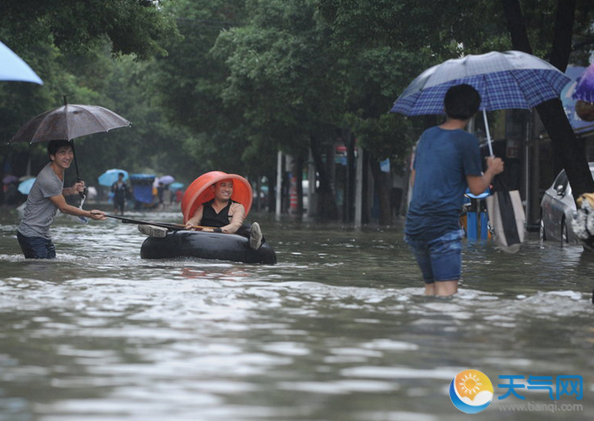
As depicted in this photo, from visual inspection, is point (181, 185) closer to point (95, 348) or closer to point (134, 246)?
point (134, 246)

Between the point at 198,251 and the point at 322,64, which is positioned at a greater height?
the point at 322,64

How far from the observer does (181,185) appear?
129 meters

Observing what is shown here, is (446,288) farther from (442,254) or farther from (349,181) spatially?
(349,181)

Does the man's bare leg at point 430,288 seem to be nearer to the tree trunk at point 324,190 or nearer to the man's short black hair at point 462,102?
the man's short black hair at point 462,102

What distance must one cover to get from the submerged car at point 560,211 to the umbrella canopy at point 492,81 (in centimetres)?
969

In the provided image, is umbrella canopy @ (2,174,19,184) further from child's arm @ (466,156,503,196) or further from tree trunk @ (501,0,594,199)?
child's arm @ (466,156,503,196)

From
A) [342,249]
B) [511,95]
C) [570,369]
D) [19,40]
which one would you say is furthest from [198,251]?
[19,40]

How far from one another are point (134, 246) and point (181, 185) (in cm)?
10921

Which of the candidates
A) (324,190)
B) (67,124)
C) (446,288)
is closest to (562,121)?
(67,124)

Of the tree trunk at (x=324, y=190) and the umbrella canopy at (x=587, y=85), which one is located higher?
the umbrella canopy at (x=587, y=85)

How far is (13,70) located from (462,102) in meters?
3.75

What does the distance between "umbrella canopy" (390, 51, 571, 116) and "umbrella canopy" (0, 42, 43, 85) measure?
333 cm

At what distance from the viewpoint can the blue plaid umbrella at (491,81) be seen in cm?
1080

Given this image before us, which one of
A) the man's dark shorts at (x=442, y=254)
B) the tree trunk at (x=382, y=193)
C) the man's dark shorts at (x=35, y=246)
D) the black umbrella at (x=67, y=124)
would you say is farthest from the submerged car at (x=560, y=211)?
the tree trunk at (x=382, y=193)
